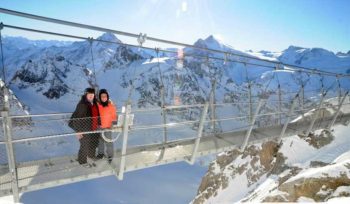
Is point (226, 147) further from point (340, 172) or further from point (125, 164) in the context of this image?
point (340, 172)

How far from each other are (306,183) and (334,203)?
5.38m

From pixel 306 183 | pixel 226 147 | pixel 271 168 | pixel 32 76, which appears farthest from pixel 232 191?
pixel 32 76

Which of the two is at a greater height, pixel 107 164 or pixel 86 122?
pixel 86 122

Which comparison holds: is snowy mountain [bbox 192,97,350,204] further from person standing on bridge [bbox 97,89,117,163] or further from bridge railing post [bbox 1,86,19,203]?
bridge railing post [bbox 1,86,19,203]

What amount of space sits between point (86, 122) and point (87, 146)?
388mm

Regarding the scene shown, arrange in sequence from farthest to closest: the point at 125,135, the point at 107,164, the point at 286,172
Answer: the point at 286,172
the point at 107,164
the point at 125,135

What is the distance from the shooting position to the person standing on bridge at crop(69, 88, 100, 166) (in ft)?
19.2

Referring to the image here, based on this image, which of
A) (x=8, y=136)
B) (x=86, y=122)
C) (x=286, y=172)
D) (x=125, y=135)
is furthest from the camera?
(x=286, y=172)

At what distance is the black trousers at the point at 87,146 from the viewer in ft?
19.6

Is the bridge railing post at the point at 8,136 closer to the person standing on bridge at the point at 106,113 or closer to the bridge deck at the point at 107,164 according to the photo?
the bridge deck at the point at 107,164

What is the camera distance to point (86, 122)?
5949 mm

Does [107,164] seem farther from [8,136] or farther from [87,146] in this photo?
[8,136]

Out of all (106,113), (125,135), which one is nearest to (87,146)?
(106,113)

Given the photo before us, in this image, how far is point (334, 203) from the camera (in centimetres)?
650
